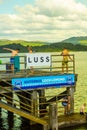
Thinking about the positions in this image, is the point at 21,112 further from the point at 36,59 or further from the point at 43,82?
the point at 36,59

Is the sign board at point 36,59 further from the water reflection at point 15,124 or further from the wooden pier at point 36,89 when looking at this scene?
the water reflection at point 15,124

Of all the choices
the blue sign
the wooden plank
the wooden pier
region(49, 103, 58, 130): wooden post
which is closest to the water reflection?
the wooden pier

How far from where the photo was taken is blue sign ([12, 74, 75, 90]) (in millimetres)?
24919

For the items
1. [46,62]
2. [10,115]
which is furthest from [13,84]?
[10,115]

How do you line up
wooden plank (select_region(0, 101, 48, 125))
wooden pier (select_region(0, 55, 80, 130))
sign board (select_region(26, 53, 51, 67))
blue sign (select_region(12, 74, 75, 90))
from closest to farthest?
wooden plank (select_region(0, 101, 48, 125))
wooden pier (select_region(0, 55, 80, 130))
blue sign (select_region(12, 74, 75, 90))
sign board (select_region(26, 53, 51, 67))

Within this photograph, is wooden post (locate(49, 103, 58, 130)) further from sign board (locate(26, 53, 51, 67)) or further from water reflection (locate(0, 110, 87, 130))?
sign board (locate(26, 53, 51, 67))

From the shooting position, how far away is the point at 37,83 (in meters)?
25.5

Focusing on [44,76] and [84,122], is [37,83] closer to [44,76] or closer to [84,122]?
[44,76]

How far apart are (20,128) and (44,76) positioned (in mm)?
4409

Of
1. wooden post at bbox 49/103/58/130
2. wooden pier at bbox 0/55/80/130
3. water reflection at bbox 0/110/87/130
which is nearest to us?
wooden post at bbox 49/103/58/130

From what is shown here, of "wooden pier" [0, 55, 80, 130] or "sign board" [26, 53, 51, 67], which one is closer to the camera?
"wooden pier" [0, 55, 80, 130]

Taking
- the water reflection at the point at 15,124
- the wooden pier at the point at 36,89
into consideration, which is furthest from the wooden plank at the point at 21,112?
the water reflection at the point at 15,124

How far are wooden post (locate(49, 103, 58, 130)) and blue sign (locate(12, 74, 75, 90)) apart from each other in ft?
8.72

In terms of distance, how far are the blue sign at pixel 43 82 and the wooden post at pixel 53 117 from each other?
8.72 ft
